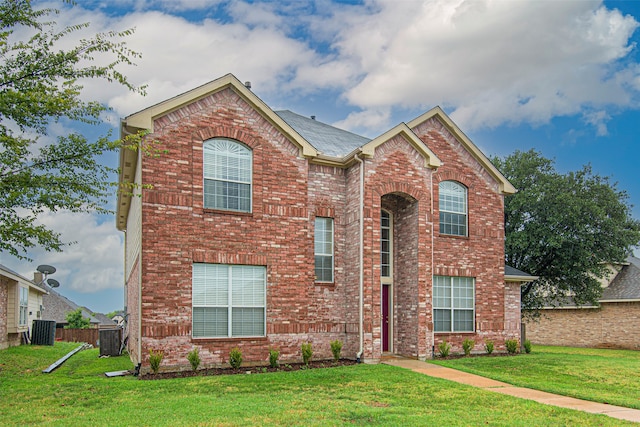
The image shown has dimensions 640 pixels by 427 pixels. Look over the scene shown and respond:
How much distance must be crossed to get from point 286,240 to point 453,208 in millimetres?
6969

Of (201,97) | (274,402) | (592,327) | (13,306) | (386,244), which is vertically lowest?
(592,327)

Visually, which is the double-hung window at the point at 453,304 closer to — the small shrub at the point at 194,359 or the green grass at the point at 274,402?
the green grass at the point at 274,402

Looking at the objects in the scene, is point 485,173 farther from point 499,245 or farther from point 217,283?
point 217,283

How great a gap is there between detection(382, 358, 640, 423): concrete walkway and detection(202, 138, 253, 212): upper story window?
21.4ft

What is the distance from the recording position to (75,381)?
13.0 meters

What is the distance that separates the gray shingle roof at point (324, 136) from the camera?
18.4 metres

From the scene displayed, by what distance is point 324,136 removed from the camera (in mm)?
19750

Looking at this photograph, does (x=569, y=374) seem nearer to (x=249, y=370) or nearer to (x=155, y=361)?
(x=249, y=370)

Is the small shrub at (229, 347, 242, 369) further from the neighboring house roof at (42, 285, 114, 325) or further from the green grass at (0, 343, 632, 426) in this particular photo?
the neighboring house roof at (42, 285, 114, 325)

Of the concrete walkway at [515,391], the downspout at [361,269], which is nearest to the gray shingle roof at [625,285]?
A: the concrete walkway at [515,391]

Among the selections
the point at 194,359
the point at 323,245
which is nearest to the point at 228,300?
the point at 194,359

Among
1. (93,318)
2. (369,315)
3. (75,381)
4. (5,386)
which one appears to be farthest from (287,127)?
(93,318)

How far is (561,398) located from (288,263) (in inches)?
309

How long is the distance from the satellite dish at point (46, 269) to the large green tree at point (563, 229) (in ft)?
106
